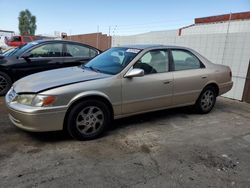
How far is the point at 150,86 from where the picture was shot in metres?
4.77

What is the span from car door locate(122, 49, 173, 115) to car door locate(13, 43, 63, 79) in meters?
3.57

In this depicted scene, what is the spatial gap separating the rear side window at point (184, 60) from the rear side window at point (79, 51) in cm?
349

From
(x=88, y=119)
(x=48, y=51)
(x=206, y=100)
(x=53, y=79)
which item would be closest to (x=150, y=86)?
(x=88, y=119)

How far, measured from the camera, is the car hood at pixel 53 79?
3.95 meters

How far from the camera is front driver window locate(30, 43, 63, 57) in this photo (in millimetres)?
7305

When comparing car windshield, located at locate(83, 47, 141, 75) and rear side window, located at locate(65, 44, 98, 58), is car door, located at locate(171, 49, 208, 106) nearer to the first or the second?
car windshield, located at locate(83, 47, 141, 75)

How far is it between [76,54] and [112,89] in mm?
3989

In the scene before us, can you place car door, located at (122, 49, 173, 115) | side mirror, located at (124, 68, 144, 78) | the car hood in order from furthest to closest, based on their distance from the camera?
car door, located at (122, 49, 173, 115)
side mirror, located at (124, 68, 144, 78)
the car hood

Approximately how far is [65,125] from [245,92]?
17.5ft

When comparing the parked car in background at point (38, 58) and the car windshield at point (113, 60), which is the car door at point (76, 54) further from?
the car windshield at point (113, 60)

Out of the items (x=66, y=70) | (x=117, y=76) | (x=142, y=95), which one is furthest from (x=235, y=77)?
(x=66, y=70)

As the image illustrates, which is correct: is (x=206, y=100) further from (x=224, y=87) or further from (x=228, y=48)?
(x=228, y=48)

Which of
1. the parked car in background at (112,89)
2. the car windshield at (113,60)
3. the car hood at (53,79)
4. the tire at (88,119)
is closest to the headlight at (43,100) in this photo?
the parked car in background at (112,89)

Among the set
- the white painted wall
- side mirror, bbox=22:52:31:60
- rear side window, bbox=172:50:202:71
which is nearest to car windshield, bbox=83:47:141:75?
rear side window, bbox=172:50:202:71
